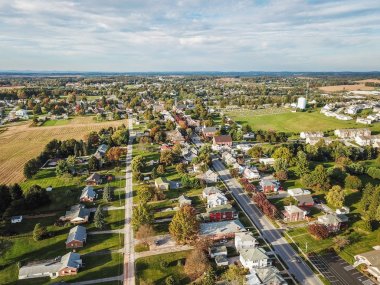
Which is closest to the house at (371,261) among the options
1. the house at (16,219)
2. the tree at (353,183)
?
the tree at (353,183)

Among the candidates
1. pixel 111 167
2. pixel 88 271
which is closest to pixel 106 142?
pixel 111 167

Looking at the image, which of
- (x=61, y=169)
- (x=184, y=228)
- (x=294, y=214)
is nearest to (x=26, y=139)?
(x=61, y=169)

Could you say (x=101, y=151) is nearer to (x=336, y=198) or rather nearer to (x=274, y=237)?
(x=274, y=237)

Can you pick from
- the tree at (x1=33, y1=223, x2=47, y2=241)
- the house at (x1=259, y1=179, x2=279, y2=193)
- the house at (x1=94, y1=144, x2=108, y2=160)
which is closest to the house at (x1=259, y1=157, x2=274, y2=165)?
the house at (x1=259, y1=179, x2=279, y2=193)

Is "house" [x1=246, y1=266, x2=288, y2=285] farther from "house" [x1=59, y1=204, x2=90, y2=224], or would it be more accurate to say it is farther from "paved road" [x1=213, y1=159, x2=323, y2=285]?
"house" [x1=59, y1=204, x2=90, y2=224]

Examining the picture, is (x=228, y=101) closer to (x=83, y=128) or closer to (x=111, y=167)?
(x=83, y=128)
